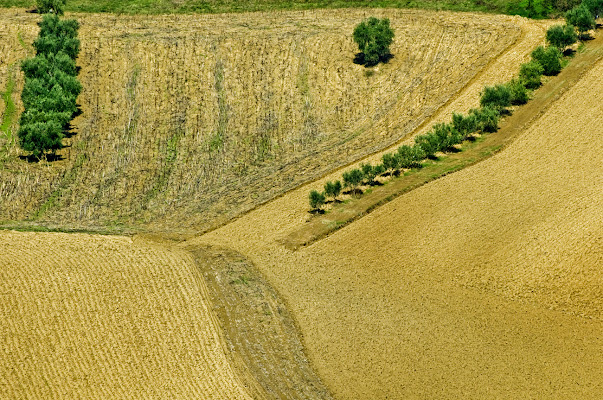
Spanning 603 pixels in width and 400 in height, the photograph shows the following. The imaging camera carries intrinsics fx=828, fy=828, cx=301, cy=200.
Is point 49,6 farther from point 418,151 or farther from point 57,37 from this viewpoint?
point 418,151

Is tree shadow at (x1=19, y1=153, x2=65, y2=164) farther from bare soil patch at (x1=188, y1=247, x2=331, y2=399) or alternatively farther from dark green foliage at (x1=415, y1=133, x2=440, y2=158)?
dark green foliage at (x1=415, y1=133, x2=440, y2=158)

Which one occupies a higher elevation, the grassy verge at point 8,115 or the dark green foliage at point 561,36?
the dark green foliage at point 561,36

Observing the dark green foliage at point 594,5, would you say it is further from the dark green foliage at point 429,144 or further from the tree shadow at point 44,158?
the tree shadow at point 44,158

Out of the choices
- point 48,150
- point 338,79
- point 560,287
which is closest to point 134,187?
point 48,150

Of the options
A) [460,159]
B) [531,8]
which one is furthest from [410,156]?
[531,8]

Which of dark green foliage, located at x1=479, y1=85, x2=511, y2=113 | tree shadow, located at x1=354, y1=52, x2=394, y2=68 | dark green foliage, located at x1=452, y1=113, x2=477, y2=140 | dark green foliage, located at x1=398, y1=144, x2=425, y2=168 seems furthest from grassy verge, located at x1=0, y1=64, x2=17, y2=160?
dark green foliage, located at x1=479, y1=85, x2=511, y2=113

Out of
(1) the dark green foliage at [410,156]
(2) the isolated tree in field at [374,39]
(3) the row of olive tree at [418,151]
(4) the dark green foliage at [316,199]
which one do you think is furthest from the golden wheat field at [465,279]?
(2) the isolated tree in field at [374,39]
